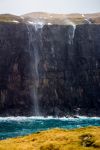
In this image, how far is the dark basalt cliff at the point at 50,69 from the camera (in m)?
128

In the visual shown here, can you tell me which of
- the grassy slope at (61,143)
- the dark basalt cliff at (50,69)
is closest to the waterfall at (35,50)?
the dark basalt cliff at (50,69)

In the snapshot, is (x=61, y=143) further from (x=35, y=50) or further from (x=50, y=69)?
(x=35, y=50)

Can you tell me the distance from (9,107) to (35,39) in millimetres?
29092

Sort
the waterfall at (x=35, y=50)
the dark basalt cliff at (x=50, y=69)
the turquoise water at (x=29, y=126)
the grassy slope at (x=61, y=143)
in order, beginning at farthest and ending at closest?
the waterfall at (x=35, y=50) → the dark basalt cliff at (x=50, y=69) → the turquoise water at (x=29, y=126) → the grassy slope at (x=61, y=143)

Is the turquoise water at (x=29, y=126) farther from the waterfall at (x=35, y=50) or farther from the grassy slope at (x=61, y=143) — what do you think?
the grassy slope at (x=61, y=143)

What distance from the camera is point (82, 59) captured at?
13825cm

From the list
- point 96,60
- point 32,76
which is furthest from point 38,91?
point 96,60

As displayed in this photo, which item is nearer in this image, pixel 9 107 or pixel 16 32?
pixel 9 107

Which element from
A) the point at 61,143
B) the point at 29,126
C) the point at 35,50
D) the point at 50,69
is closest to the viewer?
the point at 61,143

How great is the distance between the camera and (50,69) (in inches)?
5266

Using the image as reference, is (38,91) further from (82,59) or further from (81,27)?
(81,27)

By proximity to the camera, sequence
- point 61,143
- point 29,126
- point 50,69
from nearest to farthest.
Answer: point 61,143
point 29,126
point 50,69

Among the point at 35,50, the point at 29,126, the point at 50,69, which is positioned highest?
the point at 35,50

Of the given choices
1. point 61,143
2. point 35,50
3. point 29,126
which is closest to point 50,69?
point 35,50
